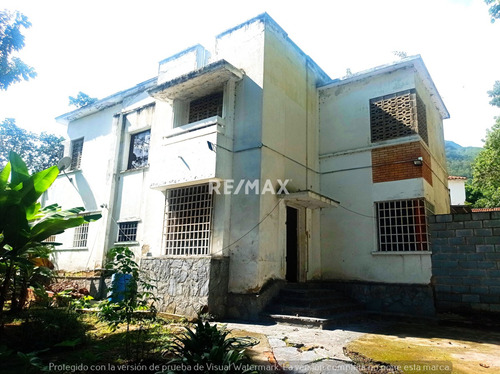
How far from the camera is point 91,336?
223 inches

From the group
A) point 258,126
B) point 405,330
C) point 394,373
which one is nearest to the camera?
point 394,373

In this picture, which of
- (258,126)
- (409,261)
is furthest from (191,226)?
(409,261)

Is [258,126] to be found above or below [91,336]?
above

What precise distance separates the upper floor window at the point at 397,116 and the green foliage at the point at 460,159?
4246 cm

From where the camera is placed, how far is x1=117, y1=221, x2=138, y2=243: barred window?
38.3ft

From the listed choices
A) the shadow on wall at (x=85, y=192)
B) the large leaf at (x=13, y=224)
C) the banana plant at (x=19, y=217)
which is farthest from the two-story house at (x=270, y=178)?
the large leaf at (x=13, y=224)

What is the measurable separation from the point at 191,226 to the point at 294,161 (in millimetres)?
3481

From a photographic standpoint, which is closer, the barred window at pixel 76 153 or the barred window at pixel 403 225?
the barred window at pixel 403 225

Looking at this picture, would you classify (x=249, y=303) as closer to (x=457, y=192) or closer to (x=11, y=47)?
(x=11, y=47)

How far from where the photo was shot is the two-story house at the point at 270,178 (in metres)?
8.59

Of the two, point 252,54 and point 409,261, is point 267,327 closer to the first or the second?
point 409,261

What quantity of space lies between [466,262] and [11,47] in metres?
14.1

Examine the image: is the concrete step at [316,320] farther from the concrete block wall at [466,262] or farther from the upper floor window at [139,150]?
the upper floor window at [139,150]

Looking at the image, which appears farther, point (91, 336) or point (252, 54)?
point (252, 54)
